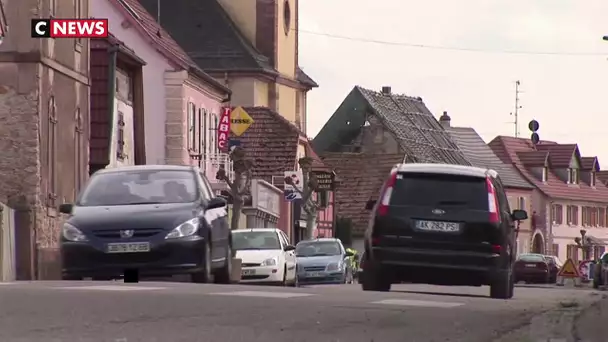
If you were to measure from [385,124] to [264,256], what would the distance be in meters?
74.7

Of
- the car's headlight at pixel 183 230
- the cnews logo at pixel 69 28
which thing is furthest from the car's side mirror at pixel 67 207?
the cnews logo at pixel 69 28

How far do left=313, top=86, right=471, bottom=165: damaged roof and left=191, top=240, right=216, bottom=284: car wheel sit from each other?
290 feet

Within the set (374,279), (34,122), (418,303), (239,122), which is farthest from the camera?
(239,122)

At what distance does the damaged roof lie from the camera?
11456cm

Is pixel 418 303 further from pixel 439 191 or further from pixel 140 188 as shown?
pixel 140 188

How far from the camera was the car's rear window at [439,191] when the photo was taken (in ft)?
80.6

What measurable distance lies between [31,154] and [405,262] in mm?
21171

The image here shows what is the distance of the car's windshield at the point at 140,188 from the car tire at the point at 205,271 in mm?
745

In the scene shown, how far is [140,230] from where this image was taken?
76.9 ft

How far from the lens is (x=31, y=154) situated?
4388 cm

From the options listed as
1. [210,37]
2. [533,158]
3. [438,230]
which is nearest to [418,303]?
[438,230]

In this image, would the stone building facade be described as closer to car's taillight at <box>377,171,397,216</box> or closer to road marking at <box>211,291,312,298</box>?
car's taillight at <box>377,171,397,216</box>

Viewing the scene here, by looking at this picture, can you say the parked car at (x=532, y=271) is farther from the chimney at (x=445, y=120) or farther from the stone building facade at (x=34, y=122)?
the chimney at (x=445, y=120)

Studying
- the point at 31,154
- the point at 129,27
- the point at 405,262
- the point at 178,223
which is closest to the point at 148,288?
the point at 178,223
